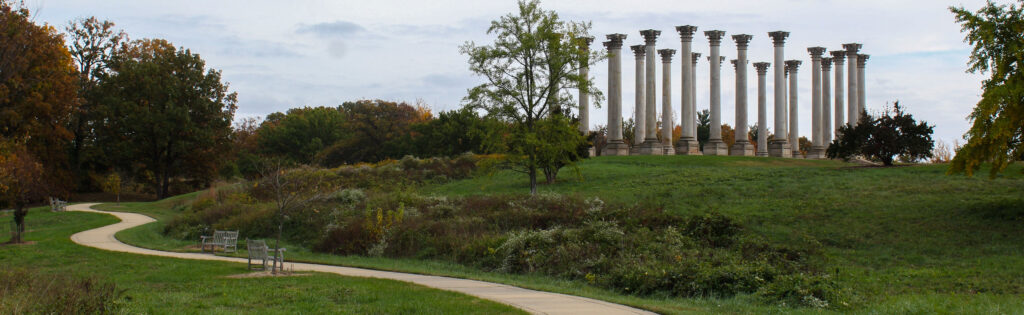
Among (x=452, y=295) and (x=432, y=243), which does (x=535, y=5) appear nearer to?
(x=432, y=243)

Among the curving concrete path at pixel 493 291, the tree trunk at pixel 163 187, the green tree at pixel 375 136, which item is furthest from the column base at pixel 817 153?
the tree trunk at pixel 163 187

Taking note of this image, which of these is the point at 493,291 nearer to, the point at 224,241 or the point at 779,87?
the point at 224,241

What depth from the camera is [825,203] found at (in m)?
28.8

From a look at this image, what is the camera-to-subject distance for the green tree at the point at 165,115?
207 feet

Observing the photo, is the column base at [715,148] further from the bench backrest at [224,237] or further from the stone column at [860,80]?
the bench backrest at [224,237]

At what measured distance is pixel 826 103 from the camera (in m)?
65.6

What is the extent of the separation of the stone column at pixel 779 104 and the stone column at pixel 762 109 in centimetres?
66

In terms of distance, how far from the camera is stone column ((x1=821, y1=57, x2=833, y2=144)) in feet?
214

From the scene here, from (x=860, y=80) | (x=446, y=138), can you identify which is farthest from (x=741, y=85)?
(x=446, y=138)

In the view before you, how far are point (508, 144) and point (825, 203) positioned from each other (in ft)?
51.7

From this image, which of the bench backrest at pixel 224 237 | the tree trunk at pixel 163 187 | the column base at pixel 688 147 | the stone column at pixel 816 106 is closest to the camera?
the bench backrest at pixel 224 237

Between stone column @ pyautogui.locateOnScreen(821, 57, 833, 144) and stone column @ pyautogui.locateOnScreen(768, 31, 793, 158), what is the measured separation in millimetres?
4645

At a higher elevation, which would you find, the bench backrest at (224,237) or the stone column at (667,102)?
the stone column at (667,102)

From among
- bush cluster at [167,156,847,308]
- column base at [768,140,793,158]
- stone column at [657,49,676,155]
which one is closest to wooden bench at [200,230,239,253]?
bush cluster at [167,156,847,308]
